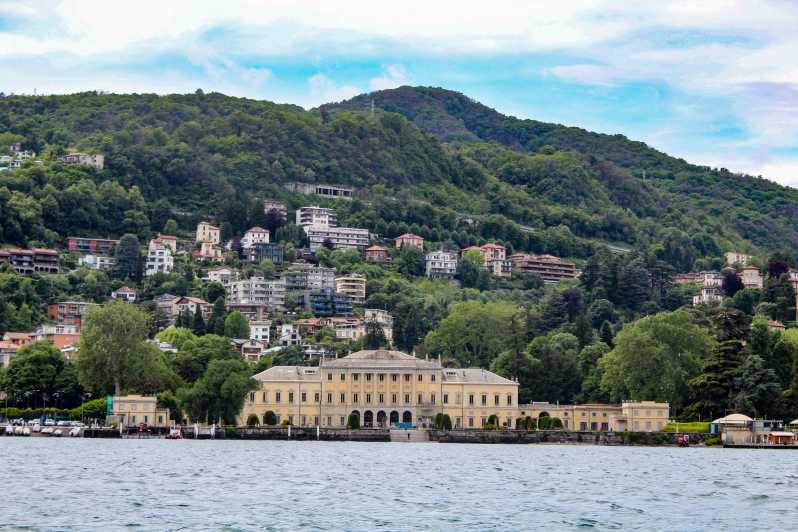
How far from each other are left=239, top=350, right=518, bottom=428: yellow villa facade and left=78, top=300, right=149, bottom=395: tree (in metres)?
10.3

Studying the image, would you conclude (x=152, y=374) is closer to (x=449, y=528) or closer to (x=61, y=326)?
(x=61, y=326)

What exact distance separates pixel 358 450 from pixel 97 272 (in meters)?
105

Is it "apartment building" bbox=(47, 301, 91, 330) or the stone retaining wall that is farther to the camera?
"apartment building" bbox=(47, 301, 91, 330)

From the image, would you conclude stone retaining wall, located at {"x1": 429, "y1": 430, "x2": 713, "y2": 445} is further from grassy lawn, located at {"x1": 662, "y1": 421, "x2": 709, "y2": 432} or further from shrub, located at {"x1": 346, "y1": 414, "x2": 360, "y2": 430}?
shrub, located at {"x1": 346, "y1": 414, "x2": 360, "y2": 430}

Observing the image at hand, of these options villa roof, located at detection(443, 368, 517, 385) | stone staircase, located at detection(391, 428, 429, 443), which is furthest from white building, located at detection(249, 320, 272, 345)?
stone staircase, located at detection(391, 428, 429, 443)

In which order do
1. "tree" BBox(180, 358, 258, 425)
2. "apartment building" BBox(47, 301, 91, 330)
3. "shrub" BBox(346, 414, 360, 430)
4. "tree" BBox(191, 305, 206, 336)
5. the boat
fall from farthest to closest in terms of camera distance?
"apartment building" BBox(47, 301, 91, 330), "tree" BBox(191, 305, 206, 336), "shrub" BBox(346, 414, 360, 430), "tree" BBox(180, 358, 258, 425), the boat

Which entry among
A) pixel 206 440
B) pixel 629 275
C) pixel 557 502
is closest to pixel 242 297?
pixel 629 275

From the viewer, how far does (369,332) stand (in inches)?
6299

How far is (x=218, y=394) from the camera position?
375 feet

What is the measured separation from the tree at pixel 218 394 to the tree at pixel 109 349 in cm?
883

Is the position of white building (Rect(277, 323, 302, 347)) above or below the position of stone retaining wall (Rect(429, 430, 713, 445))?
above

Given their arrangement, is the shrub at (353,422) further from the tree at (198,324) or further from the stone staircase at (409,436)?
the tree at (198,324)

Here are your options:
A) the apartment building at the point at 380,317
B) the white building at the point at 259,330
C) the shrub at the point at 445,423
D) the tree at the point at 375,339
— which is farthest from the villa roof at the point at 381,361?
the apartment building at the point at 380,317

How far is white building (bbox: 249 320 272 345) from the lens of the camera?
7195 inches
